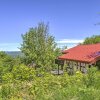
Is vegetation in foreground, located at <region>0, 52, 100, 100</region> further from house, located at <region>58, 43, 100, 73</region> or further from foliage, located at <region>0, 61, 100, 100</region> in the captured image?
house, located at <region>58, 43, 100, 73</region>

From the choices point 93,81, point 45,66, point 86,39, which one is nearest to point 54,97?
point 93,81

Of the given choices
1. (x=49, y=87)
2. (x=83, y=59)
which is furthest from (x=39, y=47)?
(x=49, y=87)

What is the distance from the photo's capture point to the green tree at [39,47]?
44.8 meters

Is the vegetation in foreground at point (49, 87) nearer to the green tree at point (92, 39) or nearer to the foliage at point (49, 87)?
Result: the foliage at point (49, 87)

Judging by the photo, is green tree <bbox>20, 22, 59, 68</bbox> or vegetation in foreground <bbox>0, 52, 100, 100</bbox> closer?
vegetation in foreground <bbox>0, 52, 100, 100</bbox>

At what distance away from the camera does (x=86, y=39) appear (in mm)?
76125

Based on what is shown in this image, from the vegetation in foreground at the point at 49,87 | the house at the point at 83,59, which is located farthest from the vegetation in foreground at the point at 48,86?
the house at the point at 83,59

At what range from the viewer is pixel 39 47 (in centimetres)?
4603

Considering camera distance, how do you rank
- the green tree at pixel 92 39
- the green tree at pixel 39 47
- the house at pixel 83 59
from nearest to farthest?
the house at pixel 83 59, the green tree at pixel 39 47, the green tree at pixel 92 39

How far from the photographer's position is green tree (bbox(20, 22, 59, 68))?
44.8m

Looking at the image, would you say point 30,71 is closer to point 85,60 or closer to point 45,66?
point 85,60

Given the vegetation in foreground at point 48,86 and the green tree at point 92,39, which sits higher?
the green tree at point 92,39

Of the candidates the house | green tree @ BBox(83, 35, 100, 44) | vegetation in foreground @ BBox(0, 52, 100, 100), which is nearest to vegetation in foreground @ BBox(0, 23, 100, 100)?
vegetation in foreground @ BBox(0, 52, 100, 100)

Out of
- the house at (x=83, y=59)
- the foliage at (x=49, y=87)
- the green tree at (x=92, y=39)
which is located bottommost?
the foliage at (x=49, y=87)
